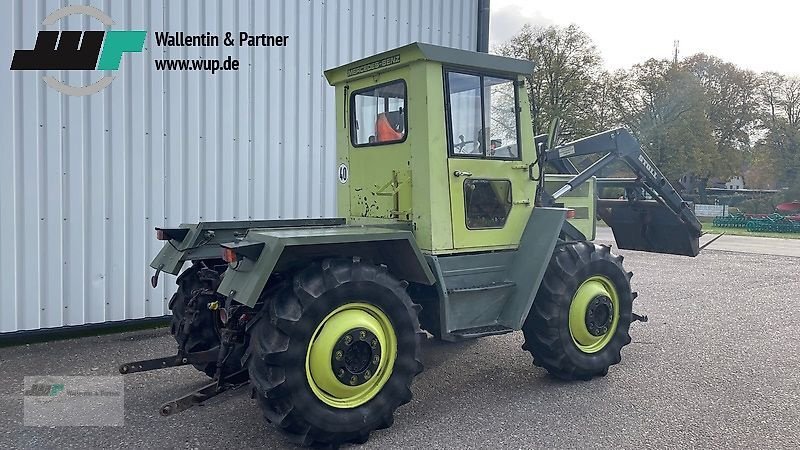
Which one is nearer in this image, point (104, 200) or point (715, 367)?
point (715, 367)

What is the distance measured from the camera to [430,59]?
4746 mm

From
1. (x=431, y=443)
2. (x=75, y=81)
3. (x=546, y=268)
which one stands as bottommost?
(x=431, y=443)

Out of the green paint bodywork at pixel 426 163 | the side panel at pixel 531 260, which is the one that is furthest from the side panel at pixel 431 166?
the side panel at pixel 531 260

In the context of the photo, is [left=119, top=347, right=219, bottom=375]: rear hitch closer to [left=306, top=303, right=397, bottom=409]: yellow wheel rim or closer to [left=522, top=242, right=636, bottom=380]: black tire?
[left=306, top=303, right=397, bottom=409]: yellow wheel rim

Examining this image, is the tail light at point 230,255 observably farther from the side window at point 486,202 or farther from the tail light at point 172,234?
the side window at point 486,202

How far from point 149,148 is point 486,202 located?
404 centimetres

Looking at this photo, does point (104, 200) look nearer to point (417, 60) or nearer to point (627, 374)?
point (417, 60)

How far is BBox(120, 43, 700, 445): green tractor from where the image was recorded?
4105mm

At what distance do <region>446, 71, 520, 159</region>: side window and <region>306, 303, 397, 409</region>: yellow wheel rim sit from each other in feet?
4.94

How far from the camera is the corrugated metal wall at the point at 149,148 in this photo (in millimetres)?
6461

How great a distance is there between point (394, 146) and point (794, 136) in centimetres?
3481

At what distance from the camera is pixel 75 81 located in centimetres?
672

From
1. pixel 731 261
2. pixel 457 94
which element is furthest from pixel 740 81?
pixel 457 94

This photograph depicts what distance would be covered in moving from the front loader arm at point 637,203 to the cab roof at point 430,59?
4.49 ft
